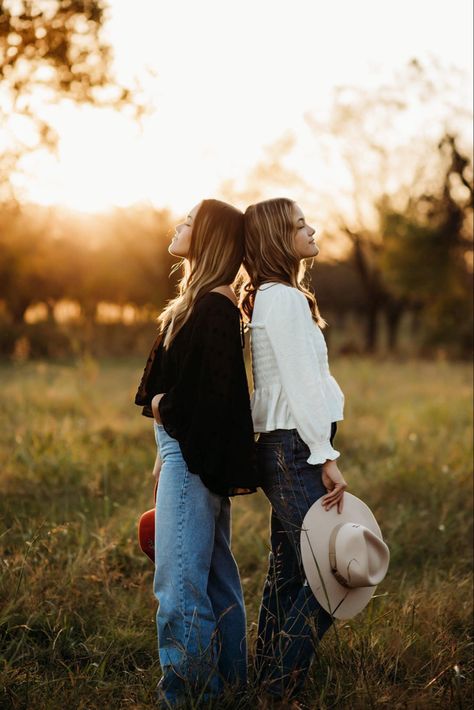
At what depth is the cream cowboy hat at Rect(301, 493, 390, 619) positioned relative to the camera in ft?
9.34

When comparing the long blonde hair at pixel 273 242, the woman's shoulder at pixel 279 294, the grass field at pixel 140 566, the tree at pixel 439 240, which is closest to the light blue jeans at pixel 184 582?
the grass field at pixel 140 566

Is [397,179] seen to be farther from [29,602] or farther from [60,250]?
[29,602]

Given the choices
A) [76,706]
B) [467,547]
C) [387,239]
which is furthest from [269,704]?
[387,239]

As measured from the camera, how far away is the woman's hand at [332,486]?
286 centimetres

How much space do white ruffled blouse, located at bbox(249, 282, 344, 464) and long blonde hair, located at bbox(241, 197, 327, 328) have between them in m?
0.08

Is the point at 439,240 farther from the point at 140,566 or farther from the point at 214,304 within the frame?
the point at 214,304

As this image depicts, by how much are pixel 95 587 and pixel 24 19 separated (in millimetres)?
3722

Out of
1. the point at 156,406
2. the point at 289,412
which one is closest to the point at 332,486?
the point at 289,412

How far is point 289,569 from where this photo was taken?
Result: 3086mm

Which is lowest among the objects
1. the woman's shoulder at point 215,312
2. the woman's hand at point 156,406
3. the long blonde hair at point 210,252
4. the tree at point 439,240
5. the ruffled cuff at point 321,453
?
the tree at point 439,240

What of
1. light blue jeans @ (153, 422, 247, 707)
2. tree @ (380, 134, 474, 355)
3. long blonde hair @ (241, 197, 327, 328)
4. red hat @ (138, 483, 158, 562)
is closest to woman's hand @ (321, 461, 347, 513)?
light blue jeans @ (153, 422, 247, 707)

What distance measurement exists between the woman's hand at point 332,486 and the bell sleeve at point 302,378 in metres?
0.06

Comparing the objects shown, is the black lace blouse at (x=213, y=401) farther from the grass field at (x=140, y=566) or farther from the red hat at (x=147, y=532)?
the grass field at (x=140, y=566)

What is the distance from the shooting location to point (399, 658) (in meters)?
3.25
